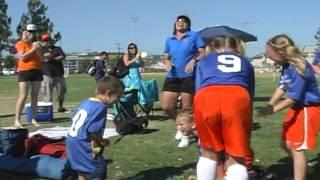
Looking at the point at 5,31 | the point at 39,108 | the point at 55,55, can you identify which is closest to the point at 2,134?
the point at 39,108

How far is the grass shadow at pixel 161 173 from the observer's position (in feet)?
20.2

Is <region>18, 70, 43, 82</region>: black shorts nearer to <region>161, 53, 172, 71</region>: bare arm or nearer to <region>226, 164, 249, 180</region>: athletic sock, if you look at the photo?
<region>161, 53, 172, 71</region>: bare arm

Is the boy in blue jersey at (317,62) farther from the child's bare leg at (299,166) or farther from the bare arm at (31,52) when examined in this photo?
the bare arm at (31,52)

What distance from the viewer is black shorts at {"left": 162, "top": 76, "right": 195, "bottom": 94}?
7.84m

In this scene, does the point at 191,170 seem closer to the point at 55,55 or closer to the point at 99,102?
the point at 99,102

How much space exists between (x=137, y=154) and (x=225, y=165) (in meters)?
2.54

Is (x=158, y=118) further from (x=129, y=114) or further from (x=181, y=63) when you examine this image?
(x=181, y=63)

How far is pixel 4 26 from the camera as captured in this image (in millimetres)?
95562

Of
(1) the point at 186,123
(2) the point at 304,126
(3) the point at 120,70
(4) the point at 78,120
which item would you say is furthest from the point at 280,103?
(3) the point at 120,70

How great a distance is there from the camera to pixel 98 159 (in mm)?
5148

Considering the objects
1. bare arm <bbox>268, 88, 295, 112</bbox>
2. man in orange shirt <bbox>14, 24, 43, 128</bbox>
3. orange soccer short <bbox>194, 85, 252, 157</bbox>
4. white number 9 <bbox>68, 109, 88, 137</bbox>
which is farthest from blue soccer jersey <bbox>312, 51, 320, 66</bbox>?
man in orange shirt <bbox>14, 24, 43, 128</bbox>

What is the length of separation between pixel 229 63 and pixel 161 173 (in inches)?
79.2

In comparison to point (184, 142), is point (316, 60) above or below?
above

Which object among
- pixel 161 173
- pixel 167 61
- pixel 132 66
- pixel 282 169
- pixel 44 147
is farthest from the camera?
pixel 132 66
